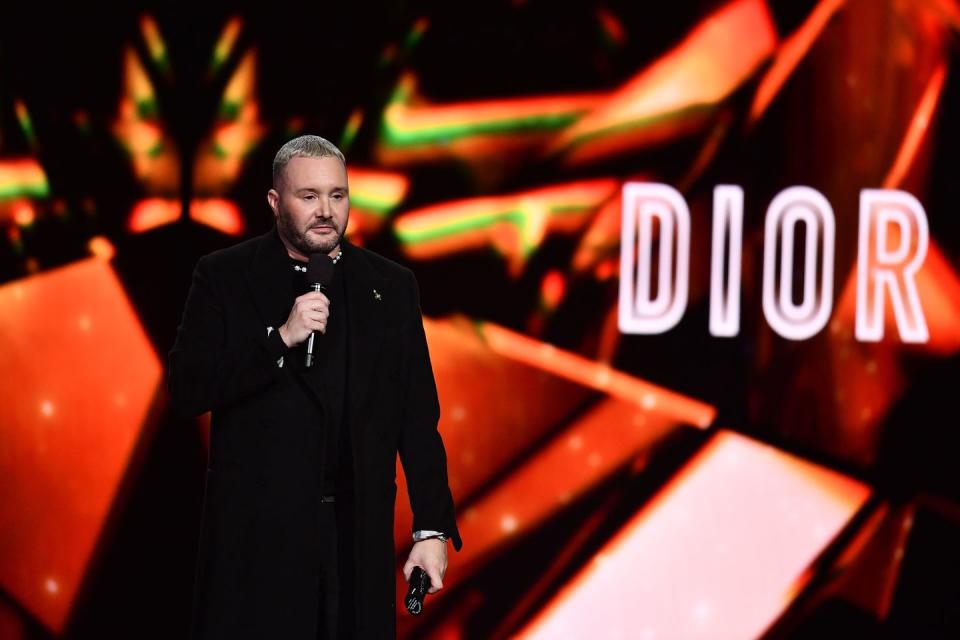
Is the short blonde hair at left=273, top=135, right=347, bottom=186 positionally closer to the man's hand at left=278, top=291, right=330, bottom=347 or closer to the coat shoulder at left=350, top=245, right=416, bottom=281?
the coat shoulder at left=350, top=245, right=416, bottom=281

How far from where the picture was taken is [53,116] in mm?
2949

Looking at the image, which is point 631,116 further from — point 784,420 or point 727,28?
point 784,420

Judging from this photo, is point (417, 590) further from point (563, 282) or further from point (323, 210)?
point (563, 282)

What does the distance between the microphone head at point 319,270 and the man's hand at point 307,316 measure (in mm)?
81

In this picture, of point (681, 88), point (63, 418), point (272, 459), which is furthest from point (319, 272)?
point (681, 88)

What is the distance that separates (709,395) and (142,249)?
5.75 ft

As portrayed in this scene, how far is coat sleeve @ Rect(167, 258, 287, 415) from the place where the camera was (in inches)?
74.5

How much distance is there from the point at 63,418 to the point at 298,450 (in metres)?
1.28

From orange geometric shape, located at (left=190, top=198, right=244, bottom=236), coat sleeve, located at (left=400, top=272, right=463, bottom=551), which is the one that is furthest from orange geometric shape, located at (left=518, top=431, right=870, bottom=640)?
orange geometric shape, located at (left=190, top=198, right=244, bottom=236)

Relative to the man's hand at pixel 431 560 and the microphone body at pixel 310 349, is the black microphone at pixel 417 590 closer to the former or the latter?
the man's hand at pixel 431 560

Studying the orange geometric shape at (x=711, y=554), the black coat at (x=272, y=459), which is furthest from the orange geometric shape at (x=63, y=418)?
the orange geometric shape at (x=711, y=554)

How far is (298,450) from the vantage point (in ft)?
6.49

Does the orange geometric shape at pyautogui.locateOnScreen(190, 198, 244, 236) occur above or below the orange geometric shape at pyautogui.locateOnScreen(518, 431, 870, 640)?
above

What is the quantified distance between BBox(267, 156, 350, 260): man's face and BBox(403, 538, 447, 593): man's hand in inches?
24.5
